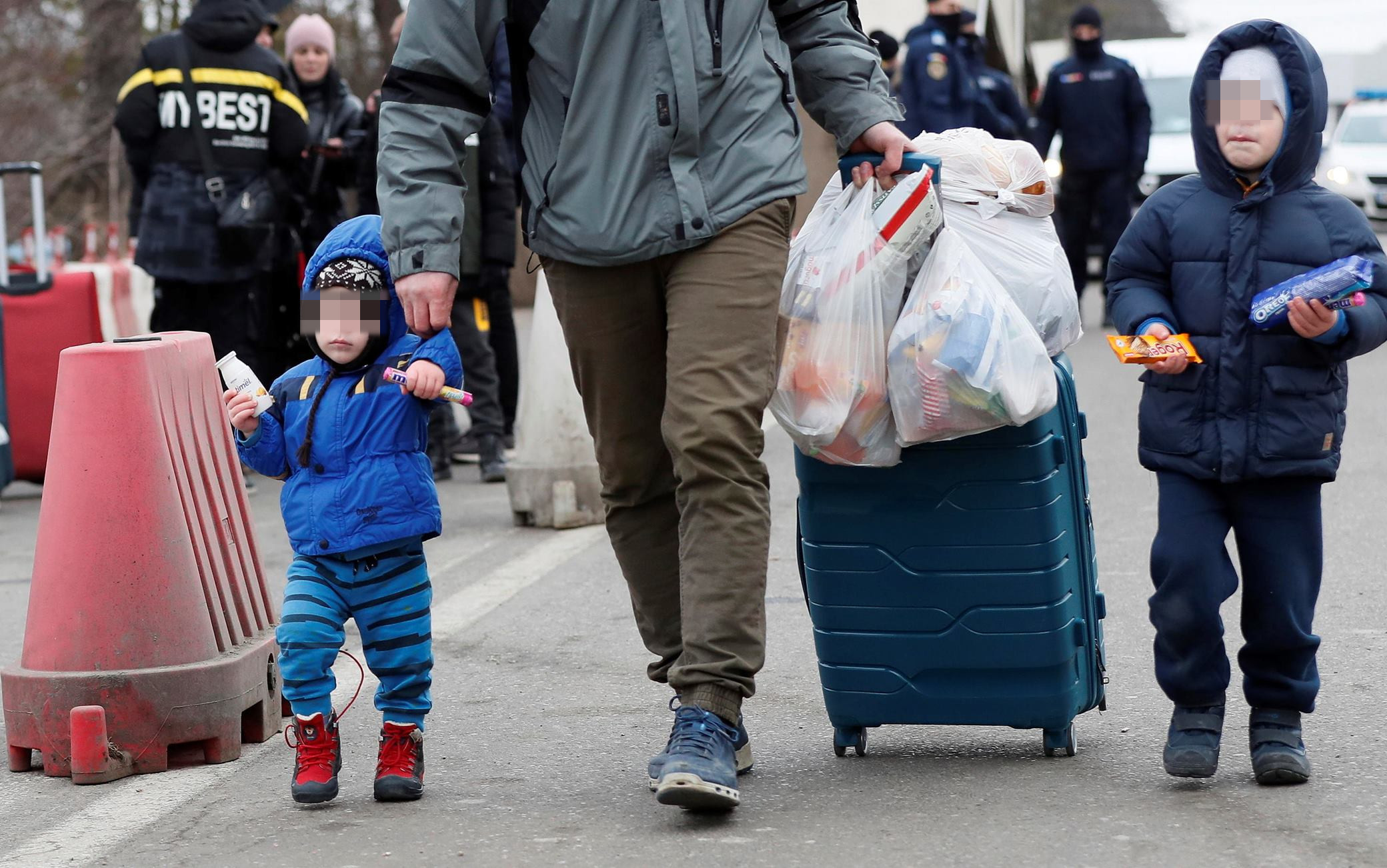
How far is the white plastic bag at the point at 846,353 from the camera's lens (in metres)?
3.62

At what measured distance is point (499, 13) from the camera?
3639 millimetres

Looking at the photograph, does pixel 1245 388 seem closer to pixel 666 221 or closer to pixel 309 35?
pixel 666 221

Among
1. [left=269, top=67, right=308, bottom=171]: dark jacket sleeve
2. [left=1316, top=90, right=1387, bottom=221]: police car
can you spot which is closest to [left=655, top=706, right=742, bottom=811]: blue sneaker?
[left=269, top=67, right=308, bottom=171]: dark jacket sleeve

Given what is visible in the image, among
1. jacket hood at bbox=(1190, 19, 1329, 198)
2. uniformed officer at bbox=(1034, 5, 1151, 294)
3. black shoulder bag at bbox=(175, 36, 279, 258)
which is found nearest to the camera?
jacket hood at bbox=(1190, 19, 1329, 198)

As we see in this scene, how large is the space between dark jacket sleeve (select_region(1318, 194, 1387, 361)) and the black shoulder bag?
210 inches

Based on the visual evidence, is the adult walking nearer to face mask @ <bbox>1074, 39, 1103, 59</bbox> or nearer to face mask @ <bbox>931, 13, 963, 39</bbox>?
face mask @ <bbox>931, 13, 963, 39</bbox>

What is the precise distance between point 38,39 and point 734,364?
19.7 metres

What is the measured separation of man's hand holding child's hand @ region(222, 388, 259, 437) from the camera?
3.67 m

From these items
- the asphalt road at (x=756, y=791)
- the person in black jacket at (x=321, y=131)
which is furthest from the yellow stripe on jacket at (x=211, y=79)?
the asphalt road at (x=756, y=791)

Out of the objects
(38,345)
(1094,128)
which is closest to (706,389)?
(38,345)

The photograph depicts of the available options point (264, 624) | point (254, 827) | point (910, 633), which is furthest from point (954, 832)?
point (264, 624)

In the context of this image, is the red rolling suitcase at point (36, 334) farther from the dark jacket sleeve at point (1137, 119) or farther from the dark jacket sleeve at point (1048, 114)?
the dark jacket sleeve at point (1137, 119)

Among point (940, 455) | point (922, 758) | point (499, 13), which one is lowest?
point (922, 758)

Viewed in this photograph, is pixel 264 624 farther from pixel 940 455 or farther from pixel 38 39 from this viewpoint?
pixel 38 39
